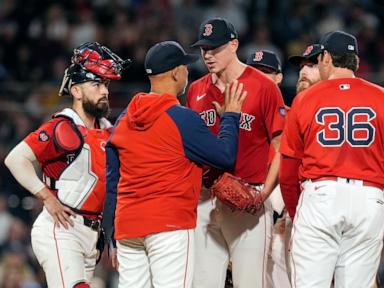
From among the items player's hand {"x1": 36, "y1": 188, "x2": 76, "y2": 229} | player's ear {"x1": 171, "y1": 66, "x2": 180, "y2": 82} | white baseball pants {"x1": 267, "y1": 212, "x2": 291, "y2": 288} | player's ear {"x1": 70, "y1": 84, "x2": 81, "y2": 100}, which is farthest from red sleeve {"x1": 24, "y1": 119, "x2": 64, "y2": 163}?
white baseball pants {"x1": 267, "y1": 212, "x2": 291, "y2": 288}

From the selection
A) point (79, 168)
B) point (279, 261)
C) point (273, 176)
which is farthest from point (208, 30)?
point (279, 261)

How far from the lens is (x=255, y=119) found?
6.98m

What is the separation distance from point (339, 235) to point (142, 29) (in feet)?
27.6

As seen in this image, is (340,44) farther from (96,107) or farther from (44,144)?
(44,144)

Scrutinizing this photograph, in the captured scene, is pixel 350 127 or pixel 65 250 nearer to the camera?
pixel 350 127

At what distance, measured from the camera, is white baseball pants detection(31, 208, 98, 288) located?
22.1 ft

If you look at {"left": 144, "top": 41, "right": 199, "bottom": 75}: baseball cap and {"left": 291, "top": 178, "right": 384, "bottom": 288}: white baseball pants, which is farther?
{"left": 144, "top": 41, "right": 199, "bottom": 75}: baseball cap

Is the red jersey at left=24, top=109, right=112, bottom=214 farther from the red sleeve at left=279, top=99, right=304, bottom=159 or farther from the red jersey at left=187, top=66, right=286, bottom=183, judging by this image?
the red sleeve at left=279, top=99, right=304, bottom=159

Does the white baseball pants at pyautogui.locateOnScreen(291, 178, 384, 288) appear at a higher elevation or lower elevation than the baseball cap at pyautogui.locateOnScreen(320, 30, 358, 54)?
lower

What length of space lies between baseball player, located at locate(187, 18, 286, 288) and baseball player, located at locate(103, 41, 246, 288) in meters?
0.51

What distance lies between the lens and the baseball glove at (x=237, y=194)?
669 centimetres

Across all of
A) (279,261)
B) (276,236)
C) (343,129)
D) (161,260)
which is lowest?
(279,261)

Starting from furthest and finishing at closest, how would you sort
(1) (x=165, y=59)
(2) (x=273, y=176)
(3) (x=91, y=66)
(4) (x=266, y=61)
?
(4) (x=266, y=61), (3) (x=91, y=66), (2) (x=273, y=176), (1) (x=165, y=59)

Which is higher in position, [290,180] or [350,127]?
[350,127]
